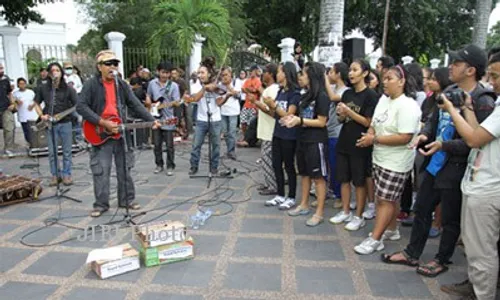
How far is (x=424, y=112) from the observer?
441 cm

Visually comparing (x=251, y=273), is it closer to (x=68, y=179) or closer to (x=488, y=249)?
(x=488, y=249)

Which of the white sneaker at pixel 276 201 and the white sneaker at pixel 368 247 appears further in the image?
the white sneaker at pixel 276 201

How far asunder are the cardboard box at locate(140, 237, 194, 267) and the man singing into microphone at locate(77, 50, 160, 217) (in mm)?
1085

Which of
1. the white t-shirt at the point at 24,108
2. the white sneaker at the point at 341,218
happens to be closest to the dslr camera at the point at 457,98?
the white sneaker at the point at 341,218

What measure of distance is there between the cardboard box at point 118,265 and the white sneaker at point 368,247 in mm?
2018

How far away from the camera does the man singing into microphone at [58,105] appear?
18.5 feet

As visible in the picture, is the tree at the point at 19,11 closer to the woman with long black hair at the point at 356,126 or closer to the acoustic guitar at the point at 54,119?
the acoustic guitar at the point at 54,119

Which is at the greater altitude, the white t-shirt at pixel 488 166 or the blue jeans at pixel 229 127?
the white t-shirt at pixel 488 166

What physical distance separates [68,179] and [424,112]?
4.98 m

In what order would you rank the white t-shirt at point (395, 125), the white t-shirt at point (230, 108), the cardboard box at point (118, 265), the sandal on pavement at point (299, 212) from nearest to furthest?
the cardboard box at point (118, 265)
the white t-shirt at point (395, 125)
the sandal on pavement at point (299, 212)
the white t-shirt at point (230, 108)

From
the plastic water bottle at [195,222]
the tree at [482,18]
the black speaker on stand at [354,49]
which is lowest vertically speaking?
the plastic water bottle at [195,222]

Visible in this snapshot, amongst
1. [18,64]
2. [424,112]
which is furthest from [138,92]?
[424,112]

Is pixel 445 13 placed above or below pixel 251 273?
above

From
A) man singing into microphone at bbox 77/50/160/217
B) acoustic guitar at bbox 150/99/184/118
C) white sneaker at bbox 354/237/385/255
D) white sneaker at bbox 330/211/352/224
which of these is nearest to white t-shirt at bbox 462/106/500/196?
white sneaker at bbox 354/237/385/255
